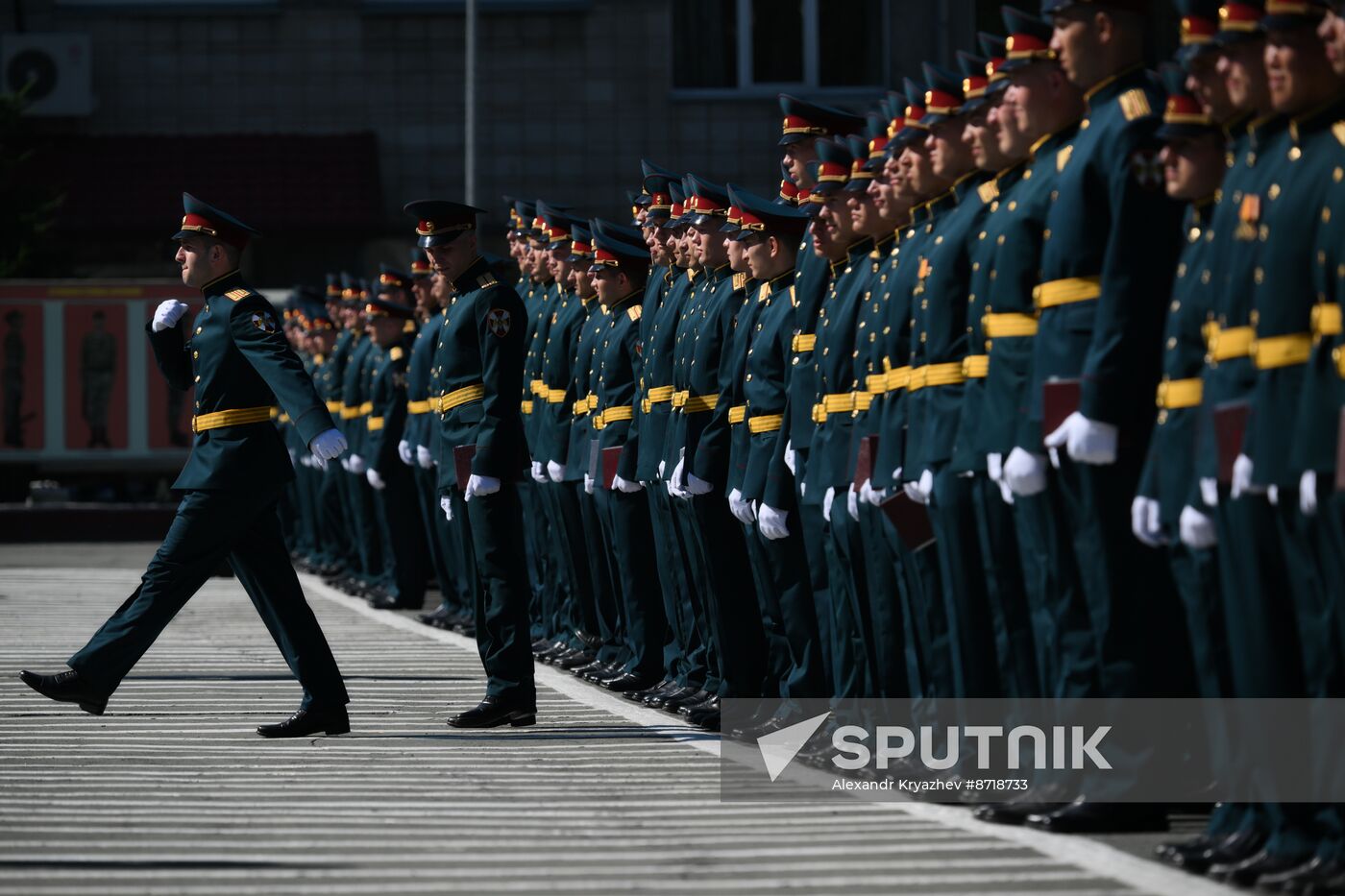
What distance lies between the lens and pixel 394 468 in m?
18.5

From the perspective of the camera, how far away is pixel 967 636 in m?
7.97

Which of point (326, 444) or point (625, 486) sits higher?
point (326, 444)

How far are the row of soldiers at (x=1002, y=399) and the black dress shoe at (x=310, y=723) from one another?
826mm

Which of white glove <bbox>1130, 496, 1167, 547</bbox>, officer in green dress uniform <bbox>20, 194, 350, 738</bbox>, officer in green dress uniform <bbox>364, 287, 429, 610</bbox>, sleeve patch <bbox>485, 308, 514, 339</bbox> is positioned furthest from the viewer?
officer in green dress uniform <bbox>364, 287, 429, 610</bbox>

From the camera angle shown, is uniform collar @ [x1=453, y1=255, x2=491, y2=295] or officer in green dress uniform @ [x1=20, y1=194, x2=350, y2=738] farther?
uniform collar @ [x1=453, y1=255, x2=491, y2=295]

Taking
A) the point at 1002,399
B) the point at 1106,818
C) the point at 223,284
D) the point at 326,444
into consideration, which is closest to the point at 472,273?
the point at 223,284

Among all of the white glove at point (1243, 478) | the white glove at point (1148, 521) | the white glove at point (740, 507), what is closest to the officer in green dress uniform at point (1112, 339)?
the white glove at point (1148, 521)

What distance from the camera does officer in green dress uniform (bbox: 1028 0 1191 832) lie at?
6984mm

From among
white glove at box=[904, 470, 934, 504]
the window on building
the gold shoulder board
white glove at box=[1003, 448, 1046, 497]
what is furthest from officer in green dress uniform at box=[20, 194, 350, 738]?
Answer: the window on building

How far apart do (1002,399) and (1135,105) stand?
0.93 metres

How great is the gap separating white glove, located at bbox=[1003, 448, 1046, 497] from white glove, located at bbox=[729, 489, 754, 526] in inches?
105

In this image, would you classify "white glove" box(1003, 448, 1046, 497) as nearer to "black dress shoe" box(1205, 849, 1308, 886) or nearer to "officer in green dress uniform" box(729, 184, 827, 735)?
"black dress shoe" box(1205, 849, 1308, 886)

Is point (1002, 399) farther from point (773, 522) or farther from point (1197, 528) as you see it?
point (773, 522)

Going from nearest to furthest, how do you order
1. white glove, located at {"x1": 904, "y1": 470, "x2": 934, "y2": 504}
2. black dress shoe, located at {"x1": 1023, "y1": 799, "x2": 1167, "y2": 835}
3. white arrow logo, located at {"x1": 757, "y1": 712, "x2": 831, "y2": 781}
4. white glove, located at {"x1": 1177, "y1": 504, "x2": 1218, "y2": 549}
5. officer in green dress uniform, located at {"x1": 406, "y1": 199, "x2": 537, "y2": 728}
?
white glove, located at {"x1": 1177, "y1": 504, "x2": 1218, "y2": 549}
black dress shoe, located at {"x1": 1023, "y1": 799, "x2": 1167, "y2": 835}
white glove, located at {"x1": 904, "y1": 470, "x2": 934, "y2": 504}
white arrow logo, located at {"x1": 757, "y1": 712, "x2": 831, "y2": 781}
officer in green dress uniform, located at {"x1": 406, "y1": 199, "x2": 537, "y2": 728}
